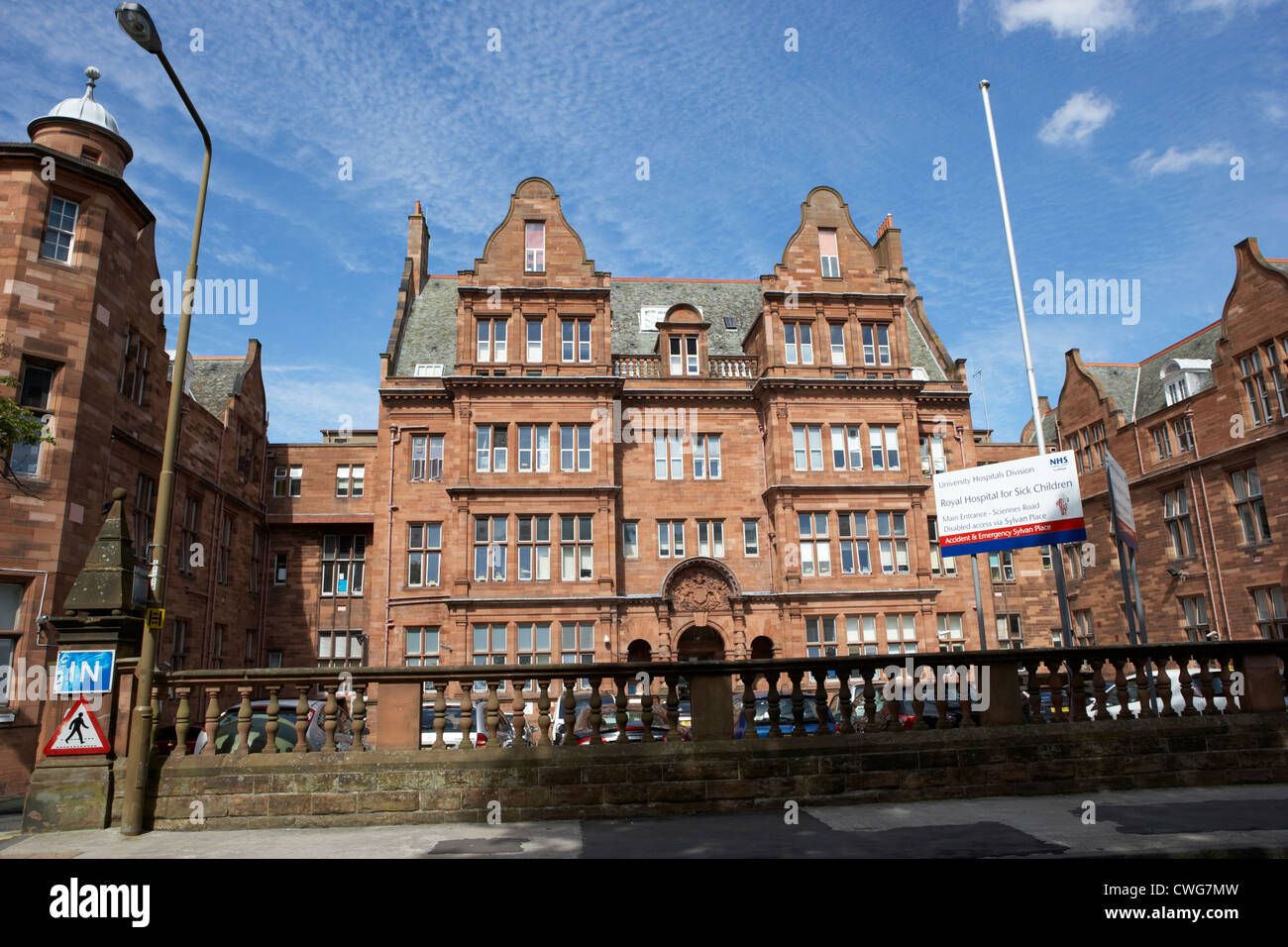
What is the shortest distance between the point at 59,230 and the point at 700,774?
65.8 feet

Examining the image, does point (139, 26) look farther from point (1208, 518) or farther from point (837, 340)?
point (1208, 518)

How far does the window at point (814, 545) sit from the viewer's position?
31297 millimetres

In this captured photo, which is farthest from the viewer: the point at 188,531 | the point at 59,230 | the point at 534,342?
the point at 534,342

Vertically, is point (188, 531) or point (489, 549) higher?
point (188, 531)

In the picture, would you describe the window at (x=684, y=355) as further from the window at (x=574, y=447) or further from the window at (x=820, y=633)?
the window at (x=820, y=633)

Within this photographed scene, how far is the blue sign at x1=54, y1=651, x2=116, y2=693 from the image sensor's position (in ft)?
31.0

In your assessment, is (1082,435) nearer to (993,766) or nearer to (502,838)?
(993,766)

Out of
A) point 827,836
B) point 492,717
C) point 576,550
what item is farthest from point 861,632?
point 827,836

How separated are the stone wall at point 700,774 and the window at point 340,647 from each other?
88.0 ft

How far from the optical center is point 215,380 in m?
35.9

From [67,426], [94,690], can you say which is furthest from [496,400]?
[94,690]

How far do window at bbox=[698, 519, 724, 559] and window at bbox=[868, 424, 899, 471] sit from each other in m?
6.62

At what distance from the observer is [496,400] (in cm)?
3084

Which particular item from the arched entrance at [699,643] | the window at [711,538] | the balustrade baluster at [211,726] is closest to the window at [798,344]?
the window at [711,538]
